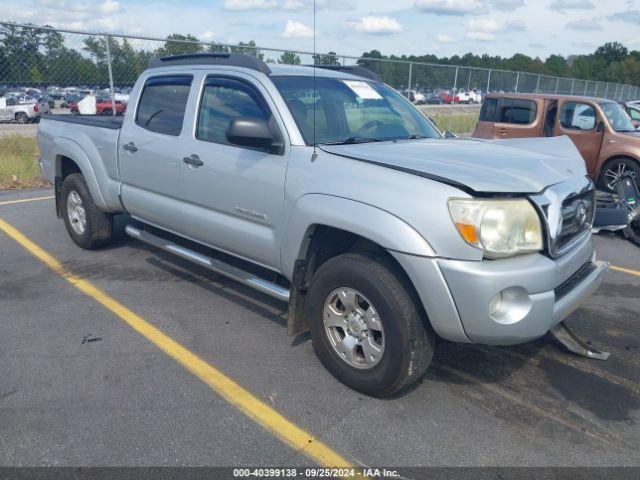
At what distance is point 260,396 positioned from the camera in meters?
3.25

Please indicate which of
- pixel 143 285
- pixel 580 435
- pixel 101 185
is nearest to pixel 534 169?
pixel 580 435

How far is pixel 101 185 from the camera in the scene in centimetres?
539

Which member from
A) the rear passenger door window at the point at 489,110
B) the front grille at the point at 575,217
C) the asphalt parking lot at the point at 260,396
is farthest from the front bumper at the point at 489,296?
the rear passenger door window at the point at 489,110

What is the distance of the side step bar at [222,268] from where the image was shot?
3701 millimetres

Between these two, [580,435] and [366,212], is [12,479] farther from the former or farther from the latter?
[580,435]

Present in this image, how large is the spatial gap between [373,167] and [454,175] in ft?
1.50

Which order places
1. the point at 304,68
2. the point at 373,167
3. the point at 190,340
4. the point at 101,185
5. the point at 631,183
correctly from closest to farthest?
the point at 373,167 < the point at 190,340 < the point at 304,68 < the point at 101,185 < the point at 631,183

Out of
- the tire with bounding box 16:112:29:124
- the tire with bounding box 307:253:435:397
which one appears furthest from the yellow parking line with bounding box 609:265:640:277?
the tire with bounding box 16:112:29:124

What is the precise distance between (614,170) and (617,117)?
3.73 feet

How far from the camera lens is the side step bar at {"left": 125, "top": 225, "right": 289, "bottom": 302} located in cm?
370

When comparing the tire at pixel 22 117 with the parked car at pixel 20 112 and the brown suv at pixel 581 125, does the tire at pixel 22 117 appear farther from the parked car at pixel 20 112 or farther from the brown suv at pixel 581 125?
the brown suv at pixel 581 125

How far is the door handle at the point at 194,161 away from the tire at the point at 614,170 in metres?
7.69

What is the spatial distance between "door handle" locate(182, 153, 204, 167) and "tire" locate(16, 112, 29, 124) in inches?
1019

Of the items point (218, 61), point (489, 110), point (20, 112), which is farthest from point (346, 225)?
point (20, 112)
